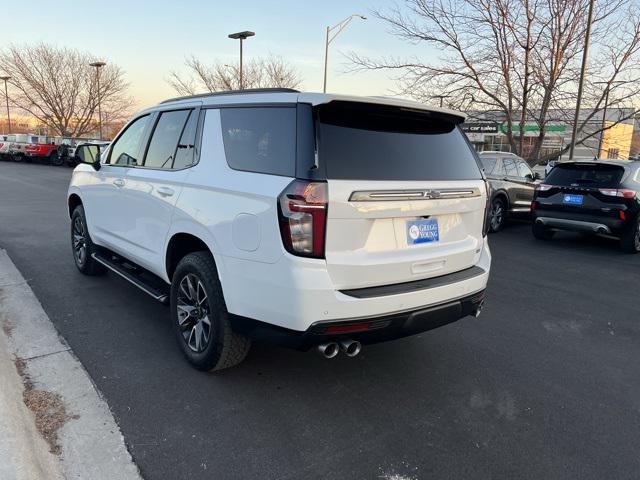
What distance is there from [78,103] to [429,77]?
3747 cm

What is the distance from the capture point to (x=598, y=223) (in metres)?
8.26

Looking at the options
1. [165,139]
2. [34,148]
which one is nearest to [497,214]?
[165,139]

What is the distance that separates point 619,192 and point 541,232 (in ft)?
5.54

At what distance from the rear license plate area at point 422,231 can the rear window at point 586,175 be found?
6.58 meters

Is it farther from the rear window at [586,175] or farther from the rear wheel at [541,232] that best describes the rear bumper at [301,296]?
the rear wheel at [541,232]

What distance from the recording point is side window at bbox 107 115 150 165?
4422 millimetres

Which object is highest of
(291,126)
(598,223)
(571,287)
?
(291,126)

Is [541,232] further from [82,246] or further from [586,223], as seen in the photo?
[82,246]

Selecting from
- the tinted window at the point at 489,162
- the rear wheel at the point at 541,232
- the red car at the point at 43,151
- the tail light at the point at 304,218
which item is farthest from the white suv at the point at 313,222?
the red car at the point at 43,151

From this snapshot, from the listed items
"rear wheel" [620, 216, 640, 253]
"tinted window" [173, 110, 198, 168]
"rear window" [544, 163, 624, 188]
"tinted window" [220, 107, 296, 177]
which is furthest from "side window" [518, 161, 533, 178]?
"tinted window" [220, 107, 296, 177]

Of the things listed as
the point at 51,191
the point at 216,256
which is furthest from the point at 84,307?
the point at 51,191

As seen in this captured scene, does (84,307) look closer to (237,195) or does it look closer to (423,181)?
(237,195)

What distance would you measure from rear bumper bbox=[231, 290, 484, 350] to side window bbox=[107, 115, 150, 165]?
2.25m

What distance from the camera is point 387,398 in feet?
10.5
